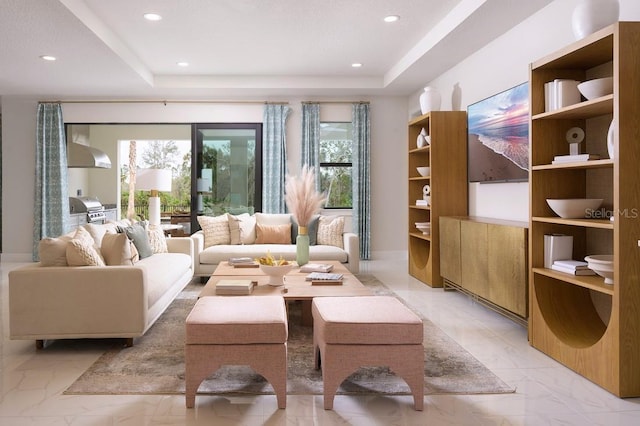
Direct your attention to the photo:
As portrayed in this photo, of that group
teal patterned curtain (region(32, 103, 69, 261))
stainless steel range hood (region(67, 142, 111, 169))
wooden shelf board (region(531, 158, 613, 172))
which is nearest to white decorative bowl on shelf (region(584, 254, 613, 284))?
wooden shelf board (region(531, 158, 613, 172))

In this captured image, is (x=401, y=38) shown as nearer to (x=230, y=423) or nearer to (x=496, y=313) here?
(x=496, y=313)

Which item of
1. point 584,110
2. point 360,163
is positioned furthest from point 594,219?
point 360,163

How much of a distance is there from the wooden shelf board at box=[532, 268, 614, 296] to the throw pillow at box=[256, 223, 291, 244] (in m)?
3.25

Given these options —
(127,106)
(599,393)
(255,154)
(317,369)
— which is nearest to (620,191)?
(599,393)

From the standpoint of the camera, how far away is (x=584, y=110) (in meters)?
2.91

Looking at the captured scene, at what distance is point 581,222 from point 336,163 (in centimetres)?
494

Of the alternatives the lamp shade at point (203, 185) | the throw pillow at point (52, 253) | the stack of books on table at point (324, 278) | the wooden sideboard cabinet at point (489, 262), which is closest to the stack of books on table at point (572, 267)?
the wooden sideboard cabinet at point (489, 262)

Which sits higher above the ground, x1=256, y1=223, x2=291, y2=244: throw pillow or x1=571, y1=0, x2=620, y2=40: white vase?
x1=571, y1=0, x2=620, y2=40: white vase

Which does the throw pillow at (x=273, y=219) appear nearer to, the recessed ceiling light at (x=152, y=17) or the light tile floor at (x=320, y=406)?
the recessed ceiling light at (x=152, y=17)

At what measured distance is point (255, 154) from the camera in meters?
7.35

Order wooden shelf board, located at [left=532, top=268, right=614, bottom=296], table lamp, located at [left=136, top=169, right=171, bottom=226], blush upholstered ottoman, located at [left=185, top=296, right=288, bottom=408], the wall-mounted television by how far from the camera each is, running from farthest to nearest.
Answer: table lamp, located at [left=136, top=169, right=171, bottom=226], the wall-mounted television, wooden shelf board, located at [left=532, top=268, right=614, bottom=296], blush upholstered ottoman, located at [left=185, top=296, right=288, bottom=408]

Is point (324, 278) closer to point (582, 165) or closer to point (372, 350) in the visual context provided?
point (372, 350)

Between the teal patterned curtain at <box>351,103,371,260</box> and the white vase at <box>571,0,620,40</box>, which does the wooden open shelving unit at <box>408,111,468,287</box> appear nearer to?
the teal patterned curtain at <box>351,103,371,260</box>

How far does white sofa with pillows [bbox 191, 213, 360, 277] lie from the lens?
5.41 meters
